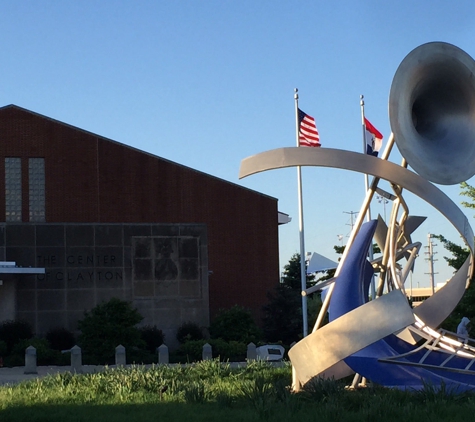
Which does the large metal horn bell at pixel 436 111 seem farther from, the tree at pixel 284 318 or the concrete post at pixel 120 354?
the tree at pixel 284 318

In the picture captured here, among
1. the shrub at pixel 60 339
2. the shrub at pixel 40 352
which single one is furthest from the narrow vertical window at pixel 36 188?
the shrub at pixel 40 352

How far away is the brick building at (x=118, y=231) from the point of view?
40.3 m

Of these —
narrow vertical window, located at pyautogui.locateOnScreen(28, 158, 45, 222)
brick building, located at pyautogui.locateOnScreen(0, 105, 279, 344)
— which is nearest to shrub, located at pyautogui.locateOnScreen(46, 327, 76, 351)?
brick building, located at pyautogui.locateOnScreen(0, 105, 279, 344)

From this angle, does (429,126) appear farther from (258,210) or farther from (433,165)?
(258,210)

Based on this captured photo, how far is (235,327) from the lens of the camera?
39531 millimetres

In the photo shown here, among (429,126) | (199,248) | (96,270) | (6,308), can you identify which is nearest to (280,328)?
(199,248)

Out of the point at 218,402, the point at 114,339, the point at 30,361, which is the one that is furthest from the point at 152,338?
the point at 218,402

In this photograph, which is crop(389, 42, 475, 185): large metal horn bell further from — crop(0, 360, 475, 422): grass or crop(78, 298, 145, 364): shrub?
crop(78, 298, 145, 364): shrub

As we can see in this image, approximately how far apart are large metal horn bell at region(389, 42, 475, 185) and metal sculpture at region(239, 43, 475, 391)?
2 cm

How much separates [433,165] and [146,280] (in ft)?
89.7

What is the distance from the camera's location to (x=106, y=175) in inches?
1922

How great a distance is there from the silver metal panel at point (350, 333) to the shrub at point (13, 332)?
2404 centimetres

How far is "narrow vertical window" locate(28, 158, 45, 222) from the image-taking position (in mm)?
47594

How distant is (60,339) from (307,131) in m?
15.9
